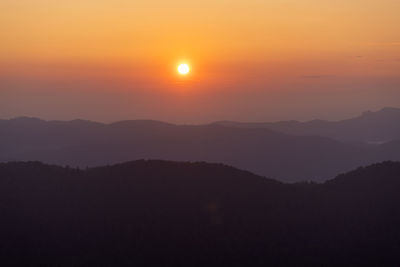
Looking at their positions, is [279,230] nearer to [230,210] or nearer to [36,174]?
[230,210]

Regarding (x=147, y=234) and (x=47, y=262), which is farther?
(x=147, y=234)

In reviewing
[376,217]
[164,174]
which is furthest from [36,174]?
[376,217]

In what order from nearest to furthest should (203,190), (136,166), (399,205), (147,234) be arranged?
1. (147,234)
2. (399,205)
3. (203,190)
4. (136,166)

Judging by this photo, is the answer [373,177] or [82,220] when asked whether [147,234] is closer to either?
[82,220]

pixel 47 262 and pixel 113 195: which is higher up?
pixel 113 195

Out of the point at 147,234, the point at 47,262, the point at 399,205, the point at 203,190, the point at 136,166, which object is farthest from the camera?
the point at 136,166

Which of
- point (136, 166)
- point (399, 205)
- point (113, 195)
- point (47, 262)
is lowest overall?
point (47, 262)
